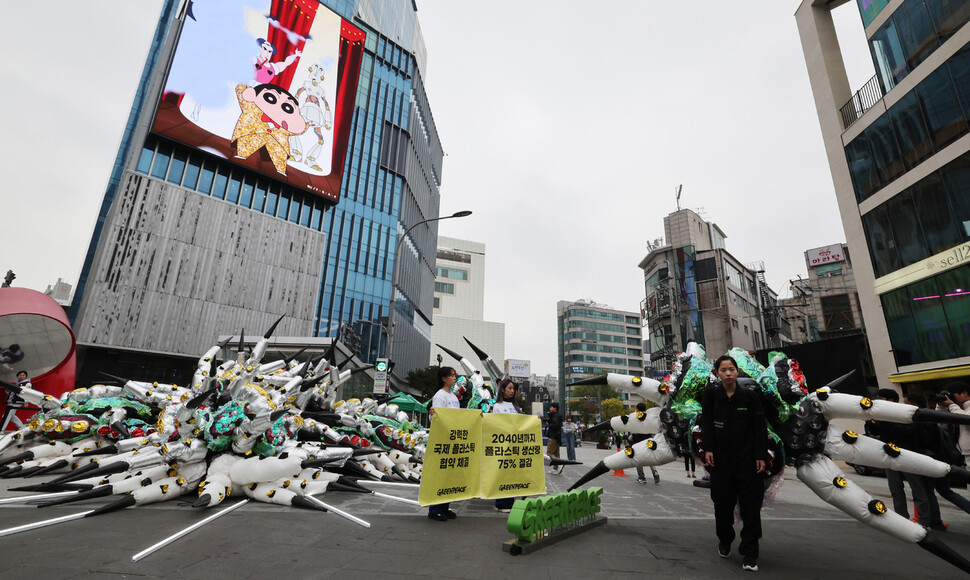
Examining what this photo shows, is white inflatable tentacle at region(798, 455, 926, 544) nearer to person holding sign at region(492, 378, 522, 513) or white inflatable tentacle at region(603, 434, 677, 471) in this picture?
white inflatable tentacle at region(603, 434, 677, 471)

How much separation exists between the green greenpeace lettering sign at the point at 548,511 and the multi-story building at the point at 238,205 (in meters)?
28.5

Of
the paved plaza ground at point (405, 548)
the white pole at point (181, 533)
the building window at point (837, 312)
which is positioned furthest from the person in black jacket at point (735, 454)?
the building window at point (837, 312)

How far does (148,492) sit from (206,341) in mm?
27796

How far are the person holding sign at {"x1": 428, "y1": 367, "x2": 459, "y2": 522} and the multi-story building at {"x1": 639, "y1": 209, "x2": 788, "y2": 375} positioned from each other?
3797 centimetres

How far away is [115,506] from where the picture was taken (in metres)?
4.60

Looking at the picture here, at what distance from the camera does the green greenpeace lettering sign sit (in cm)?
390

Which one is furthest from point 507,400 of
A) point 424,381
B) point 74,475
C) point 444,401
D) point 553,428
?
point 424,381

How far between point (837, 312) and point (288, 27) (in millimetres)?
53168

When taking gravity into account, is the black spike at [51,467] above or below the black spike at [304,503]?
above

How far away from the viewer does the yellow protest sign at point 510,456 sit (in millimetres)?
5465

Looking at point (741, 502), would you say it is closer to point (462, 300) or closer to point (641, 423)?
point (641, 423)

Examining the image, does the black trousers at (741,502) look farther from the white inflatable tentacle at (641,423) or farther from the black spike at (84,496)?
the black spike at (84,496)

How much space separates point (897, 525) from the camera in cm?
364

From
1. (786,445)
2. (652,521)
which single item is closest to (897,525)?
(786,445)
